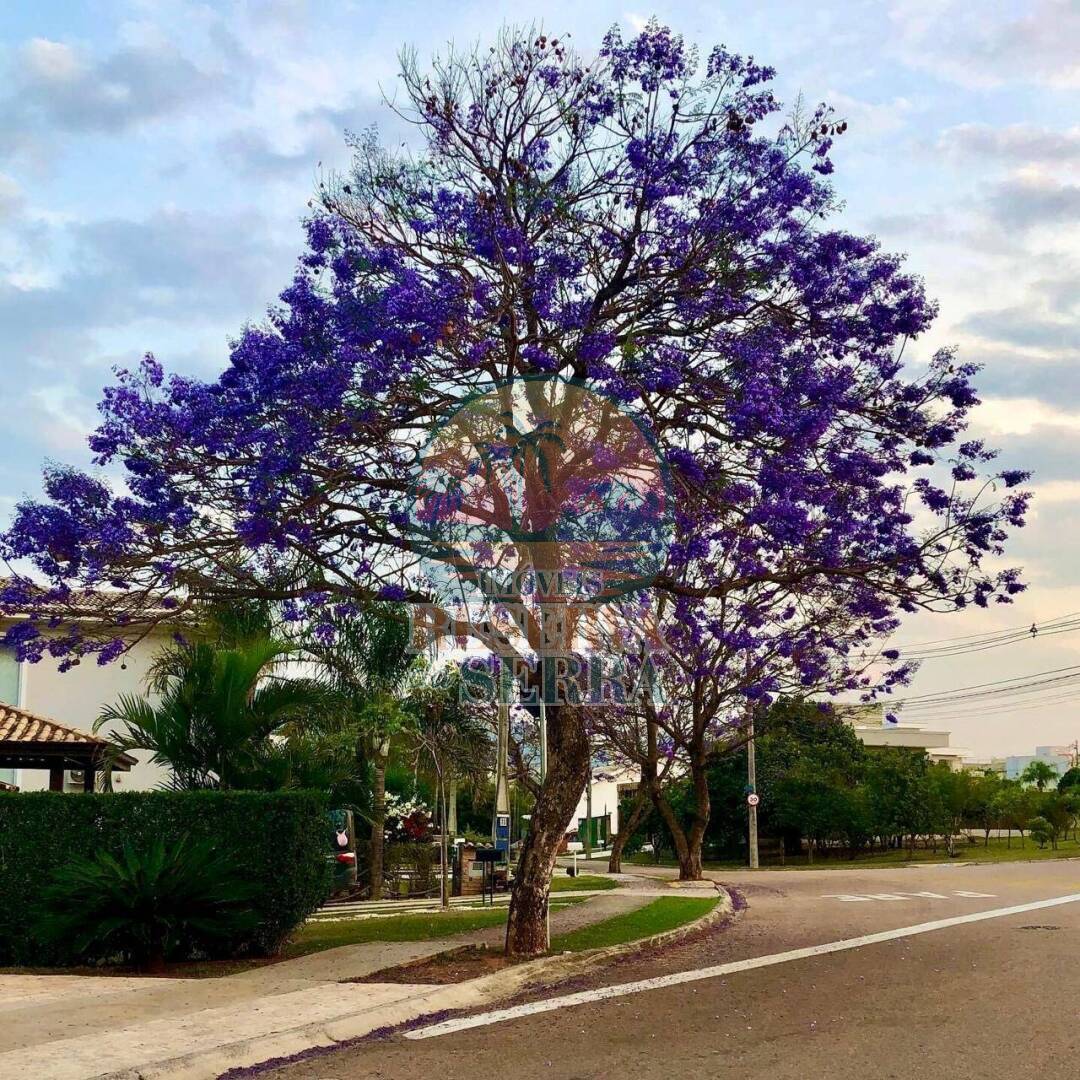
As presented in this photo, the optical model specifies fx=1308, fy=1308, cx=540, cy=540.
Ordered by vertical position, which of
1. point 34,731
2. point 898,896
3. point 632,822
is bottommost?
point 898,896

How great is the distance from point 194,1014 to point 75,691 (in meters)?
27.1

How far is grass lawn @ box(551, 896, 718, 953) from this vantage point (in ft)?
48.1

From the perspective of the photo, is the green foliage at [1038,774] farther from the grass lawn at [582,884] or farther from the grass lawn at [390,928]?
the grass lawn at [390,928]

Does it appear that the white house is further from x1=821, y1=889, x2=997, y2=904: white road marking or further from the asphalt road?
the asphalt road

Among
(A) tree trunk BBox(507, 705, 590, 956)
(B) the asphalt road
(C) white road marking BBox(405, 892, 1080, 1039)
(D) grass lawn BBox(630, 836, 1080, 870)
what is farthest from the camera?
(D) grass lawn BBox(630, 836, 1080, 870)

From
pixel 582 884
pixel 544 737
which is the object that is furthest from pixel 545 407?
pixel 582 884

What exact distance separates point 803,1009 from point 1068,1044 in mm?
2145

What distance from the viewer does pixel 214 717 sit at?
606 inches

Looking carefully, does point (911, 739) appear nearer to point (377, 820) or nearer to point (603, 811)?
point (603, 811)

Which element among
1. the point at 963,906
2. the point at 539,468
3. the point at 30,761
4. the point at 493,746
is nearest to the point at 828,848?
the point at 493,746

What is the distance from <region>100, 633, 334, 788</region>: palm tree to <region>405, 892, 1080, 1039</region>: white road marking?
5.92 metres

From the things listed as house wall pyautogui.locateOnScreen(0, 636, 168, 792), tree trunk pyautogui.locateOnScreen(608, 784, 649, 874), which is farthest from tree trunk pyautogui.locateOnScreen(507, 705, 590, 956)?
house wall pyautogui.locateOnScreen(0, 636, 168, 792)

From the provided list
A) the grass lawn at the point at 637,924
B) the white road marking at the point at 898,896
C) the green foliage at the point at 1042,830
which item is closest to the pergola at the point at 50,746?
the grass lawn at the point at 637,924

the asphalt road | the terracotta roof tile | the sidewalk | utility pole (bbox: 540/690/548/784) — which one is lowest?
the asphalt road
